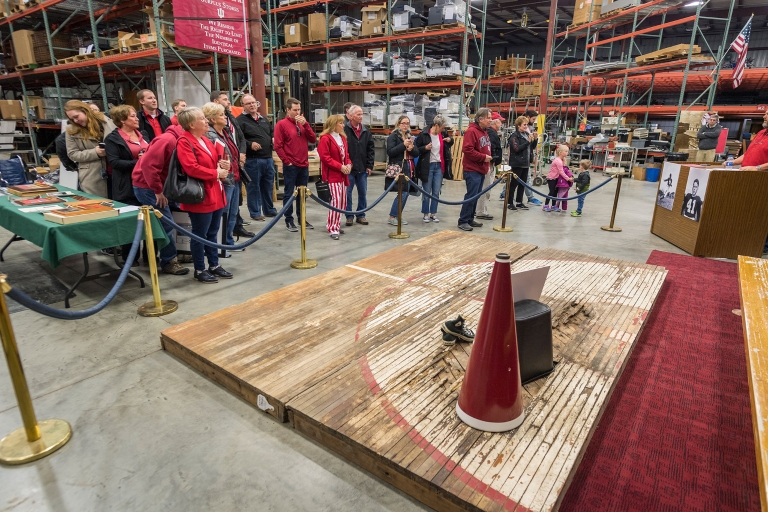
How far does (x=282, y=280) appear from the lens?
4691 millimetres

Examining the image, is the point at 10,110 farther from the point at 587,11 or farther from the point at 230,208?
the point at 587,11

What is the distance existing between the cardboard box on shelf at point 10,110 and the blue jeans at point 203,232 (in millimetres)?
12731

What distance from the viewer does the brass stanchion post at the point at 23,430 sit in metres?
2.06

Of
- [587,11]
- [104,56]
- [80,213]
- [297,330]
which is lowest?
[297,330]

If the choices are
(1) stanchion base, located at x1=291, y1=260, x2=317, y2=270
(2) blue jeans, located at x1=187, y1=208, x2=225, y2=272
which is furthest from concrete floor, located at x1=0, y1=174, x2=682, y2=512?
(1) stanchion base, located at x1=291, y1=260, x2=317, y2=270

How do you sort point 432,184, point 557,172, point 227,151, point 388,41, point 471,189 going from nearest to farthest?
point 227,151 → point 471,189 → point 432,184 → point 557,172 → point 388,41

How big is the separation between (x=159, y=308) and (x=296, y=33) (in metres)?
12.0

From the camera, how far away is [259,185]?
23.8ft

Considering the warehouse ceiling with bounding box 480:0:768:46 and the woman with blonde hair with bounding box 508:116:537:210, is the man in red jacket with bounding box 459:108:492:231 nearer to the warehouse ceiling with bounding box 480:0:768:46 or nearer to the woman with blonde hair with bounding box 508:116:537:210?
the woman with blonde hair with bounding box 508:116:537:210

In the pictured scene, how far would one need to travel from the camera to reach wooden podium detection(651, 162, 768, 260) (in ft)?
17.5

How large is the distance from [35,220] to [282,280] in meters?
2.17

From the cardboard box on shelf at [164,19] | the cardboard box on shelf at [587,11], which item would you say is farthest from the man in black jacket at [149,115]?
the cardboard box on shelf at [587,11]

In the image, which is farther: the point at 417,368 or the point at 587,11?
the point at 587,11

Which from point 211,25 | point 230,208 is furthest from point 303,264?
point 211,25
